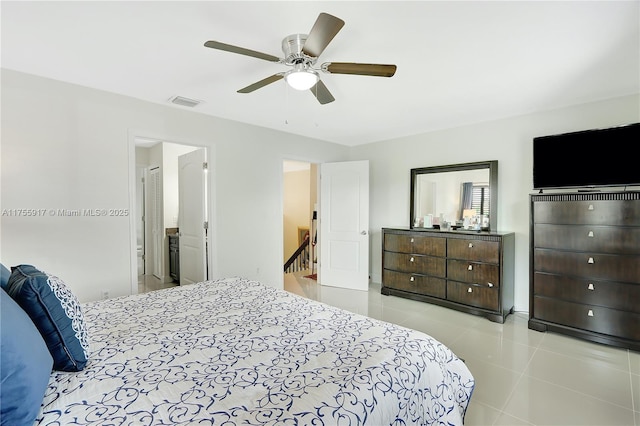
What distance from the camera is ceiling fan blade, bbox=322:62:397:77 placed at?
6.21 ft

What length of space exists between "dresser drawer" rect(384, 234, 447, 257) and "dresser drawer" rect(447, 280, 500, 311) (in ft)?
1.41

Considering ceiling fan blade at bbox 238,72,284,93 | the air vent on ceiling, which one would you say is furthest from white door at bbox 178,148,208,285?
ceiling fan blade at bbox 238,72,284,93

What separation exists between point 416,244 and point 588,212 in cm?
181

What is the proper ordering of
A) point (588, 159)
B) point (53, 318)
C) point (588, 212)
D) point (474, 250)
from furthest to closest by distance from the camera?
point (474, 250) → point (588, 159) → point (588, 212) → point (53, 318)

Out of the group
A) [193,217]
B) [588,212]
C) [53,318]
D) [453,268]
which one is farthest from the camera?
[193,217]

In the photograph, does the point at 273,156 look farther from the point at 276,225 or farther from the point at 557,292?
the point at 557,292

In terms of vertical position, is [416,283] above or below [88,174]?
below

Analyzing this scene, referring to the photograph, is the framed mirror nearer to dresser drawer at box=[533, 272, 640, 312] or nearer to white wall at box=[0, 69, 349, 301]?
dresser drawer at box=[533, 272, 640, 312]

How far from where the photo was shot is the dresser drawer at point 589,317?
2.69 m

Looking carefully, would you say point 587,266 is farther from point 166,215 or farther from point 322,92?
point 166,215

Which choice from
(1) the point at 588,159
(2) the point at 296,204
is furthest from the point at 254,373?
(2) the point at 296,204

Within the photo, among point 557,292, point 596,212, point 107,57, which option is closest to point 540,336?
point 557,292

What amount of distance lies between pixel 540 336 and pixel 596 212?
132cm

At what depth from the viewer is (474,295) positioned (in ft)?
11.9
